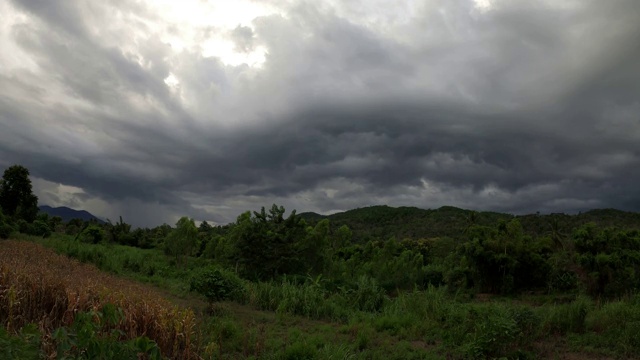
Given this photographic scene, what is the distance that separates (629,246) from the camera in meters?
19.8

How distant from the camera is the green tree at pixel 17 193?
37.0 metres

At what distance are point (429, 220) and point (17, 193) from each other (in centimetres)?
6508

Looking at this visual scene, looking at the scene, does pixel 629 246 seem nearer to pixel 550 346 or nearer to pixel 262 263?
pixel 550 346

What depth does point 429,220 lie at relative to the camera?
270 ft

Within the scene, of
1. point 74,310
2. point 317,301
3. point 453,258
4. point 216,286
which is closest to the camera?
point 74,310

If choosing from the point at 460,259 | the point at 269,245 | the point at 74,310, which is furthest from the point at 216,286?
the point at 460,259

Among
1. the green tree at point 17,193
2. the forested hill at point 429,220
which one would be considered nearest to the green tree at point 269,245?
the green tree at point 17,193

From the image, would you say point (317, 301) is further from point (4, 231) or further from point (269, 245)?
point (4, 231)

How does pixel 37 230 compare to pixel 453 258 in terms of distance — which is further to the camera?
pixel 37 230

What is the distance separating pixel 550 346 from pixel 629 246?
44.7 ft

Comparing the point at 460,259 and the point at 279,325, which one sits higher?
the point at 460,259

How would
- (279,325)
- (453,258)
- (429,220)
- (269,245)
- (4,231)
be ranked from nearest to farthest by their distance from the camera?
(279,325), (269,245), (4,231), (453,258), (429,220)

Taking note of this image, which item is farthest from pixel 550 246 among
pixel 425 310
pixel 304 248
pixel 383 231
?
pixel 383 231

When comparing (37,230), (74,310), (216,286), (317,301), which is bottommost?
(317,301)
